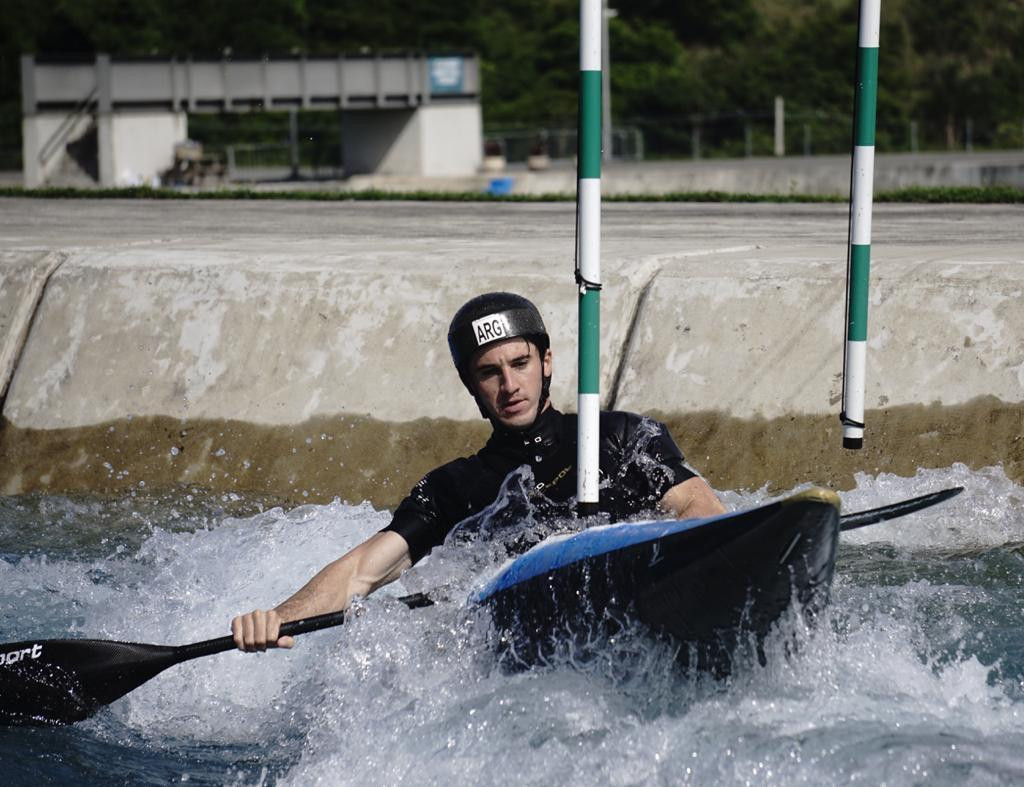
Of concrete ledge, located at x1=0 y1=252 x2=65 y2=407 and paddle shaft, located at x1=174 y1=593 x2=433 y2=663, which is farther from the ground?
concrete ledge, located at x1=0 y1=252 x2=65 y2=407

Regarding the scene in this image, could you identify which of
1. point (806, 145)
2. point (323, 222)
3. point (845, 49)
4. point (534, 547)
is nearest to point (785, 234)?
point (323, 222)

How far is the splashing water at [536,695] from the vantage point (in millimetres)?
4598

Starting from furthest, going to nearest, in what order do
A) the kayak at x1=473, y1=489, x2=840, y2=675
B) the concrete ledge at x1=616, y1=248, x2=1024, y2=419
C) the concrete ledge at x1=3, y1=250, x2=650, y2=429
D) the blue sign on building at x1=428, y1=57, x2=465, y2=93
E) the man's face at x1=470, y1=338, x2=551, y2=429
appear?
1. the blue sign on building at x1=428, y1=57, x2=465, y2=93
2. the concrete ledge at x1=3, y1=250, x2=650, y2=429
3. the concrete ledge at x1=616, y1=248, x2=1024, y2=419
4. the man's face at x1=470, y1=338, x2=551, y2=429
5. the kayak at x1=473, y1=489, x2=840, y2=675

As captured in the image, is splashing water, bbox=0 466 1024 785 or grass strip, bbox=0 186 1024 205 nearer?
splashing water, bbox=0 466 1024 785

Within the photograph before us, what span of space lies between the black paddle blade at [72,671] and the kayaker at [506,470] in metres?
0.59

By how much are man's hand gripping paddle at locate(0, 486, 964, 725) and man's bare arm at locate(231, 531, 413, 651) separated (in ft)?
1.35

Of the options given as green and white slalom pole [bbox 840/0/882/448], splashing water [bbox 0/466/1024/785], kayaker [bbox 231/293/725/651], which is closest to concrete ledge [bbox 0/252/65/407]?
splashing water [bbox 0/466/1024/785]

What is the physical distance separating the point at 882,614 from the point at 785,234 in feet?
20.7

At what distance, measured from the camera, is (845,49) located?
57844 millimetres

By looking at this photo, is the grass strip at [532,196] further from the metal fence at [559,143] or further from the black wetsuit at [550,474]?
the metal fence at [559,143]

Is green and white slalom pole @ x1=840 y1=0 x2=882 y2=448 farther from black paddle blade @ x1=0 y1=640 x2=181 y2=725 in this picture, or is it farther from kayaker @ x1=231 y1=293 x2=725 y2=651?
black paddle blade @ x1=0 y1=640 x2=181 y2=725

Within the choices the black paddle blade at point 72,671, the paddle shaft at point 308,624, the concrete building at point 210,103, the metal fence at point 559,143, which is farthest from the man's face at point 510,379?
the metal fence at point 559,143

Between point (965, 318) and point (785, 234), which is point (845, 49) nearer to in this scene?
point (785, 234)

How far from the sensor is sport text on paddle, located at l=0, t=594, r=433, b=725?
221 inches
